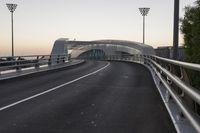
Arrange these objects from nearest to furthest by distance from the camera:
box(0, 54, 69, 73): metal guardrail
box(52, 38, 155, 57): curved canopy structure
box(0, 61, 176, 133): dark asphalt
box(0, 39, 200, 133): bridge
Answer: box(0, 39, 200, 133): bridge, box(0, 61, 176, 133): dark asphalt, box(0, 54, 69, 73): metal guardrail, box(52, 38, 155, 57): curved canopy structure

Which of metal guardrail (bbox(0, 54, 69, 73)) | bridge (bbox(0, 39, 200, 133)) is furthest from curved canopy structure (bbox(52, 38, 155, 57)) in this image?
bridge (bbox(0, 39, 200, 133))

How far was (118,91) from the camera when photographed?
53.2 feet

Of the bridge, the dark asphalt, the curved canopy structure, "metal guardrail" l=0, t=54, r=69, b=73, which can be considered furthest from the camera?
the curved canopy structure

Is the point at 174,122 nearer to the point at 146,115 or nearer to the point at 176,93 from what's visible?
the point at 176,93

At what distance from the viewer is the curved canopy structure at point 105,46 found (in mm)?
71625

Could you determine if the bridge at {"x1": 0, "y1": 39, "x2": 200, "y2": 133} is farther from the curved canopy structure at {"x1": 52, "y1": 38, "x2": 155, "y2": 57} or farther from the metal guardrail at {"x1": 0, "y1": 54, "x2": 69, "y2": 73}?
the curved canopy structure at {"x1": 52, "y1": 38, "x2": 155, "y2": 57}

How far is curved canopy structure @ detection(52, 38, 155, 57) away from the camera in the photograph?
71625 millimetres

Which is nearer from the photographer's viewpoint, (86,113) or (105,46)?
(86,113)

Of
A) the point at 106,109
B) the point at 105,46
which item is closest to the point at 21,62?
the point at 106,109

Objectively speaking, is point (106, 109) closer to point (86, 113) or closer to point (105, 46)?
point (86, 113)

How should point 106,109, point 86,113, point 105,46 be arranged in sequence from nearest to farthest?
point 86,113
point 106,109
point 105,46

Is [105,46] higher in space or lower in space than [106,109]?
higher

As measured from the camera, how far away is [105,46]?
4710 inches

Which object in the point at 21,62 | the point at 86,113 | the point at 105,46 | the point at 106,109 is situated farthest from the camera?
the point at 105,46
